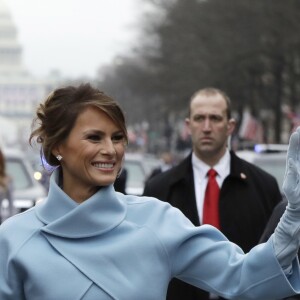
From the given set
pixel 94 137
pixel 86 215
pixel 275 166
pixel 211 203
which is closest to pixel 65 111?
pixel 94 137

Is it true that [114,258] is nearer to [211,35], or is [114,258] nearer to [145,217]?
[145,217]

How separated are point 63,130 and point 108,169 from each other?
0.65 feet

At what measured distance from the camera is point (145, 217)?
4.23 metres

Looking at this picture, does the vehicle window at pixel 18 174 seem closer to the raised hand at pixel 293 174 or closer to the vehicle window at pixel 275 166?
the vehicle window at pixel 275 166

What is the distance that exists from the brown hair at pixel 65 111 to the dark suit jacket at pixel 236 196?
10.6ft

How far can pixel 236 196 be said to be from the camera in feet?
25.3

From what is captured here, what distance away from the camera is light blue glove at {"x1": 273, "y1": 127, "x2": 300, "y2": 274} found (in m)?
3.84

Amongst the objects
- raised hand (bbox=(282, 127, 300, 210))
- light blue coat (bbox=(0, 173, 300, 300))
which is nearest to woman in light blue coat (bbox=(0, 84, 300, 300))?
light blue coat (bbox=(0, 173, 300, 300))

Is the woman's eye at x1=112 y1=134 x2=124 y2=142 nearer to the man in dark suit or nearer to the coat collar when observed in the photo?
the coat collar

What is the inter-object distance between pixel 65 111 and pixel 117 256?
491 mm

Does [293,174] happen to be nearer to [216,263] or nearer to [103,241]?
[216,263]

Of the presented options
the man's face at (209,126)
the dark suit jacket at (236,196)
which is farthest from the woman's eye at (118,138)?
the man's face at (209,126)

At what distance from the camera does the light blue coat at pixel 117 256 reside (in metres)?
4.07

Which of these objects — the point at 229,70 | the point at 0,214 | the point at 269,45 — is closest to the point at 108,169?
the point at 0,214
